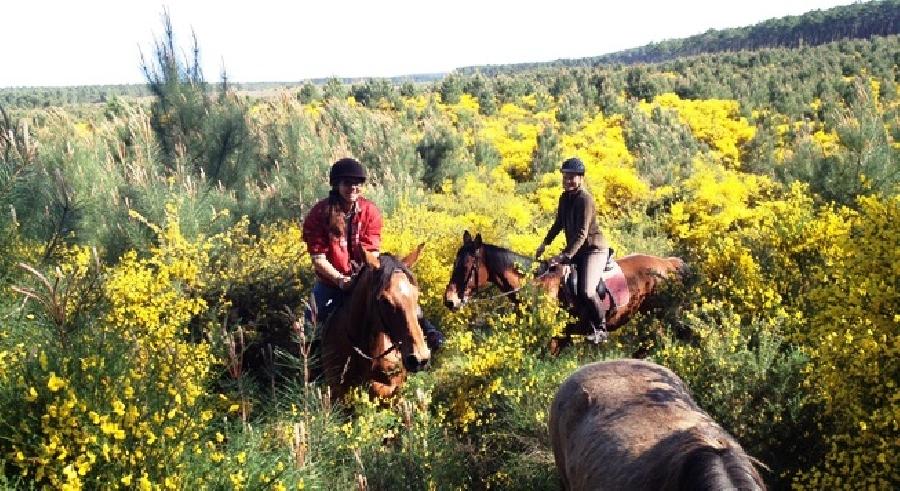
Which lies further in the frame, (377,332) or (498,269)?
(498,269)

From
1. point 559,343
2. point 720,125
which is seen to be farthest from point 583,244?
point 720,125

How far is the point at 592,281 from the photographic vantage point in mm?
7379

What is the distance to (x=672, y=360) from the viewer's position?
18.3ft

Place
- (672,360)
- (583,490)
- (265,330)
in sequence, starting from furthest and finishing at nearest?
(265,330)
(672,360)
(583,490)

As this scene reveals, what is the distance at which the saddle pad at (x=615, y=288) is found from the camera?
7.62 metres

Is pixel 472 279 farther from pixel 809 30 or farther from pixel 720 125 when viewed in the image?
pixel 809 30

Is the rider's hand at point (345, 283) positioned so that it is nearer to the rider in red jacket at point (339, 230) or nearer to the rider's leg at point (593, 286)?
the rider in red jacket at point (339, 230)

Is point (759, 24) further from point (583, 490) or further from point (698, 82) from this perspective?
point (583, 490)

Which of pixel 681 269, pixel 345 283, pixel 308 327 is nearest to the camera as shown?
pixel 345 283

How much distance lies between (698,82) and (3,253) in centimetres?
3175

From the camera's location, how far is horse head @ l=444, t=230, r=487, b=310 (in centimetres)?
753

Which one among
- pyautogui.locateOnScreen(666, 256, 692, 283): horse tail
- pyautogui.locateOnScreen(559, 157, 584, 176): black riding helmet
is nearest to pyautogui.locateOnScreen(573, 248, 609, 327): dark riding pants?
pyautogui.locateOnScreen(559, 157, 584, 176): black riding helmet

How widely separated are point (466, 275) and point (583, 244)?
1.49 m

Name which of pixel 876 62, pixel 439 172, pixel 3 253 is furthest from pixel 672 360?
pixel 876 62
